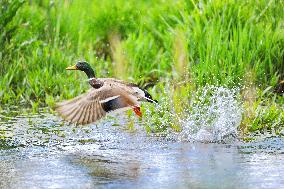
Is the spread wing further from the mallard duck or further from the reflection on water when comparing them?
the reflection on water

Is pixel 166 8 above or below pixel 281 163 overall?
above

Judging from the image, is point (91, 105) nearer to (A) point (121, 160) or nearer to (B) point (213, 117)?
(A) point (121, 160)

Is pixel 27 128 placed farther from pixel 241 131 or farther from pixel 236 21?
pixel 236 21

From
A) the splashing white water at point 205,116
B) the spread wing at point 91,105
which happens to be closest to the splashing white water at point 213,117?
the splashing white water at point 205,116

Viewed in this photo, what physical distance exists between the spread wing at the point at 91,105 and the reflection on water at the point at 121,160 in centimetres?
29

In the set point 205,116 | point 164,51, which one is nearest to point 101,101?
point 205,116

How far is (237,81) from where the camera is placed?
9219 mm

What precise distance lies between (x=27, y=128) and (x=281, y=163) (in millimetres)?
2572

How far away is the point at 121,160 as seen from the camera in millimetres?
7043

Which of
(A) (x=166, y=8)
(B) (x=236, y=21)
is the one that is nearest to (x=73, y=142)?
(B) (x=236, y=21)

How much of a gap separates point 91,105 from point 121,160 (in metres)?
0.65

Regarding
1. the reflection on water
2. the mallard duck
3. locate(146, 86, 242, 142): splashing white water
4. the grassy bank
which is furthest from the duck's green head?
the grassy bank

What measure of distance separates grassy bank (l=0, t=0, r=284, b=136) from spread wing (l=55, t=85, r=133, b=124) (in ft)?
3.42

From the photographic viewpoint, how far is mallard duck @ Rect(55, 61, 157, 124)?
739cm
